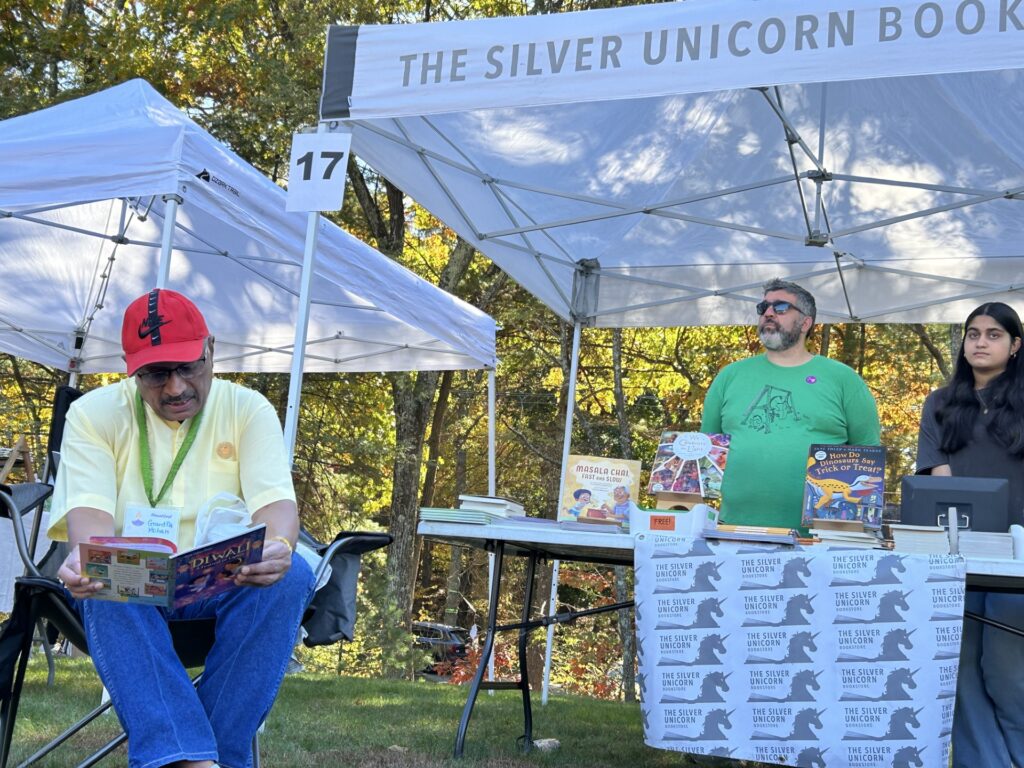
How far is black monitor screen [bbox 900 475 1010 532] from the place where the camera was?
3064 millimetres

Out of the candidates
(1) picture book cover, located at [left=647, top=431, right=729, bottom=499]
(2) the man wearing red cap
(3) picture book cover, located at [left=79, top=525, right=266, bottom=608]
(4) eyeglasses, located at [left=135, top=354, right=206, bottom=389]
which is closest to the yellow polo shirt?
(2) the man wearing red cap

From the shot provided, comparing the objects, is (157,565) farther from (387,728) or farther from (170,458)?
(387,728)

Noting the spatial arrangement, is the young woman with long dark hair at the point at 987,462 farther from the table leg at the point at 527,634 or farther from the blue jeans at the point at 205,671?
the blue jeans at the point at 205,671

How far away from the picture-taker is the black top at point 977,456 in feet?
11.0

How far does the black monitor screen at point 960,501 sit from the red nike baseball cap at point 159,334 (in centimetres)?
193

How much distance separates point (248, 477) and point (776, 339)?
2.18m

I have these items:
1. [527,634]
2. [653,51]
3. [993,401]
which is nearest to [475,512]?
[527,634]

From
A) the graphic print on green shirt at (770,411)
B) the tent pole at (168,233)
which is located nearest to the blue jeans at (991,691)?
the graphic print on green shirt at (770,411)

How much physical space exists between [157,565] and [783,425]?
101 inches

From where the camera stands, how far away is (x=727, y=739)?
300cm

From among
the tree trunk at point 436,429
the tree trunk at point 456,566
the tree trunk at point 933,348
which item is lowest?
the tree trunk at point 456,566

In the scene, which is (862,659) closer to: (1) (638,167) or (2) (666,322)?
(1) (638,167)

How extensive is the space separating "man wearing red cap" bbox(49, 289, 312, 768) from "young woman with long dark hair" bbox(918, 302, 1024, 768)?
1.96 meters

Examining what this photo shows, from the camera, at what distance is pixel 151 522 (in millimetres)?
2396
